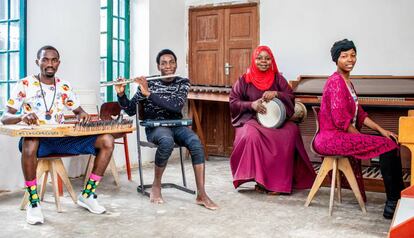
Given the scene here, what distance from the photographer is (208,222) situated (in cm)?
322

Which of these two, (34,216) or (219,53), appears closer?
(34,216)

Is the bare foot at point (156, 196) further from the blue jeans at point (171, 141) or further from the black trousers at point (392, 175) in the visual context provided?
the black trousers at point (392, 175)

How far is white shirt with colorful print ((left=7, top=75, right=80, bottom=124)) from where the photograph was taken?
3454mm

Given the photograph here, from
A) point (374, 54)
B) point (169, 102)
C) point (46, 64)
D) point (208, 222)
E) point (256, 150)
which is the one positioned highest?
point (374, 54)

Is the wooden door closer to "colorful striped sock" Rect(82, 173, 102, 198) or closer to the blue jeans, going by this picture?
the blue jeans

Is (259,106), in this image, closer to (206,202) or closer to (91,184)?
(206,202)

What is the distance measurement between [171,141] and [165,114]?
340 mm

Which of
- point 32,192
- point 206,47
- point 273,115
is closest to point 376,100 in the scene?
point 273,115

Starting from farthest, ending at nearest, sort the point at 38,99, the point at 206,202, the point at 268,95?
the point at 268,95 < the point at 206,202 < the point at 38,99

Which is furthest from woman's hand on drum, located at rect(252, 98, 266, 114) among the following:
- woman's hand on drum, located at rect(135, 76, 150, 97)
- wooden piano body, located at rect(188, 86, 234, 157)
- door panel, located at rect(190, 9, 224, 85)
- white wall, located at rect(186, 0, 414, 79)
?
door panel, located at rect(190, 9, 224, 85)

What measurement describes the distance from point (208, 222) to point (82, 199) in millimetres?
944

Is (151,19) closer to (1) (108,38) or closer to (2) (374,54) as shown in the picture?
(1) (108,38)

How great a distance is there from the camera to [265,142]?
4.21m

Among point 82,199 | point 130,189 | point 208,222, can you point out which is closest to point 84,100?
point 130,189
